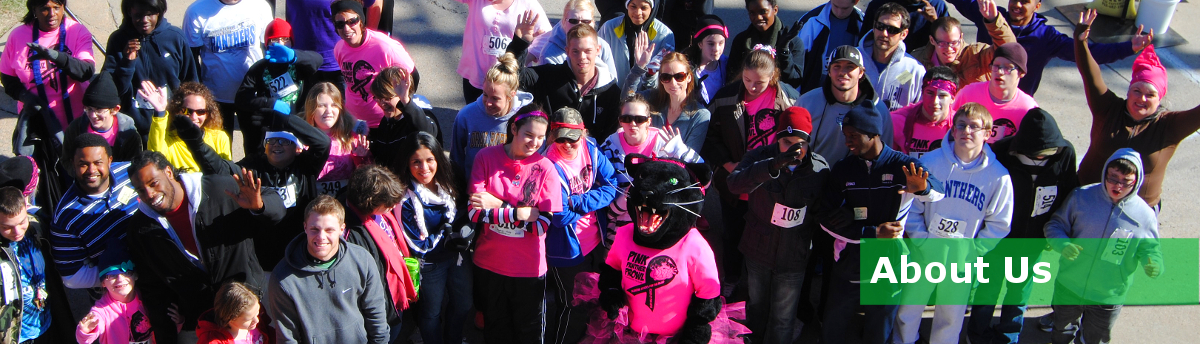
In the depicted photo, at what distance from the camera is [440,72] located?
7.71 meters

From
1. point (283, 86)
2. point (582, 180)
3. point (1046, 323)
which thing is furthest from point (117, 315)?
point (1046, 323)

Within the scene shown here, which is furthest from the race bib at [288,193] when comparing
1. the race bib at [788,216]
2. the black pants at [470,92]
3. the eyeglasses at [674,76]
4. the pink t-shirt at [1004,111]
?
the pink t-shirt at [1004,111]

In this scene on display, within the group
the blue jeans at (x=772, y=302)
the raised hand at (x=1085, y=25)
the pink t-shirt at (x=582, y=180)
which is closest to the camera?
the pink t-shirt at (x=582, y=180)

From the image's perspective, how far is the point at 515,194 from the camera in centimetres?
443

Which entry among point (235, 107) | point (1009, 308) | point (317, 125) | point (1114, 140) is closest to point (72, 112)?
point (235, 107)

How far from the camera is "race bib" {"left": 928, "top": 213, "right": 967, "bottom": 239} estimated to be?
441 cm

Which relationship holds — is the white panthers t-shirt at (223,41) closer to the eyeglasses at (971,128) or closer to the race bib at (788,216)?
the race bib at (788,216)

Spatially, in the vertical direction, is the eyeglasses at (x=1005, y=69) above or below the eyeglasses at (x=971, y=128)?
above

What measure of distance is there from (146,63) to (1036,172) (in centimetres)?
516

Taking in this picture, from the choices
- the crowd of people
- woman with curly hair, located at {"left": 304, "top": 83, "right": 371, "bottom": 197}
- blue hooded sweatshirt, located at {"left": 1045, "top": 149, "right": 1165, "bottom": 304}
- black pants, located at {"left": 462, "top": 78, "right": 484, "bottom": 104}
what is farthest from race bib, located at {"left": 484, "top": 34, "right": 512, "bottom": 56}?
blue hooded sweatshirt, located at {"left": 1045, "top": 149, "right": 1165, "bottom": 304}

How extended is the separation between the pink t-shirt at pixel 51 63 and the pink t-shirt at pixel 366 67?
161 cm

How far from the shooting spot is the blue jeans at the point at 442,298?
457cm

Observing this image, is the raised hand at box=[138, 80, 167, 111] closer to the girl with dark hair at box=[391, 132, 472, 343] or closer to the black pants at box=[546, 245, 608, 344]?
the girl with dark hair at box=[391, 132, 472, 343]

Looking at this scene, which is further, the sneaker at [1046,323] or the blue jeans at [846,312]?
the sneaker at [1046,323]
